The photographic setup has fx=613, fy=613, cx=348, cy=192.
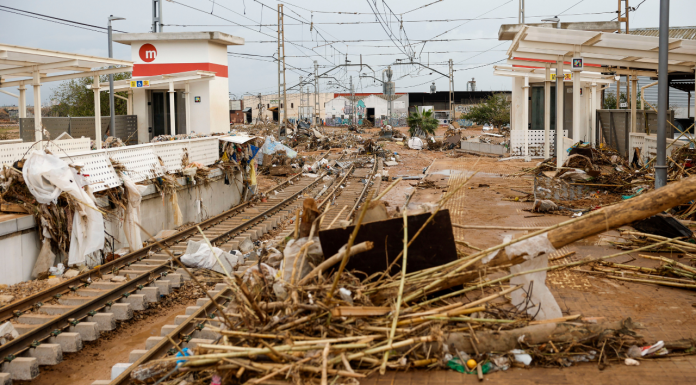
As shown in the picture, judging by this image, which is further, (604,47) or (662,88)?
(604,47)

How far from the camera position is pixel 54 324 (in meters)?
7.48

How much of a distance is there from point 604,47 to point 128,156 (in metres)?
12.3

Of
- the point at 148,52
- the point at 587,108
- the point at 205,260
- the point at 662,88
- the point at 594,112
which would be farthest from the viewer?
the point at 587,108

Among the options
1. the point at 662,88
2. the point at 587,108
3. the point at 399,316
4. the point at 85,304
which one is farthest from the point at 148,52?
the point at 399,316

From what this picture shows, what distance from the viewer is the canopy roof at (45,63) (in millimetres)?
12859

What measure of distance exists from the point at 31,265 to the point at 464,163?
2055 centimetres

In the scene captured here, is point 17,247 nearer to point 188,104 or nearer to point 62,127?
point 62,127

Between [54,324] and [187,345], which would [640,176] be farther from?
[54,324]

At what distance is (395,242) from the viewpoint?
5.83m

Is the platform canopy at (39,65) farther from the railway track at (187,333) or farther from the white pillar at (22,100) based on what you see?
the railway track at (187,333)

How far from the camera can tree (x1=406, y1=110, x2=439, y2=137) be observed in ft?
152

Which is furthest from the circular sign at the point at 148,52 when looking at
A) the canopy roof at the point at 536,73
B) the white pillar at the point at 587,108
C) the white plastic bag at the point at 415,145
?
the white pillar at the point at 587,108

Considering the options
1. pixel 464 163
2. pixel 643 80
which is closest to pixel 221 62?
pixel 464 163

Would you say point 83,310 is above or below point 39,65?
below
